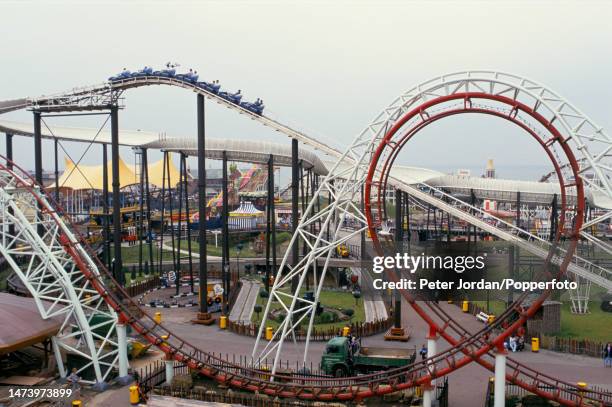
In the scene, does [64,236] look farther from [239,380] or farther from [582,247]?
[582,247]

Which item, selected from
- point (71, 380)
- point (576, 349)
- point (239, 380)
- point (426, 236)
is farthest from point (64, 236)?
point (426, 236)

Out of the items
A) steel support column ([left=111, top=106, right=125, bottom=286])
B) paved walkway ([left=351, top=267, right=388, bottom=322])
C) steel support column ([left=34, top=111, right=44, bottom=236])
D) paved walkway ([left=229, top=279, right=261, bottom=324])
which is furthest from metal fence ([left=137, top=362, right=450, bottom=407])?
steel support column ([left=34, top=111, right=44, bottom=236])

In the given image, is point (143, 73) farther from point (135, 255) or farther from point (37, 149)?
point (135, 255)

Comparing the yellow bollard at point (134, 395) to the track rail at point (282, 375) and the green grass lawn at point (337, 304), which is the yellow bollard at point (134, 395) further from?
the green grass lawn at point (337, 304)

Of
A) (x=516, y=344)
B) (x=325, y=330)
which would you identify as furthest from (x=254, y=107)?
(x=516, y=344)

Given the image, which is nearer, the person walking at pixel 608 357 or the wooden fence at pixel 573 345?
the person walking at pixel 608 357

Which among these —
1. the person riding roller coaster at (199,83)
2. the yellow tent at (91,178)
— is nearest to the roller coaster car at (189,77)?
the person riding roller coaster at (199,83)
